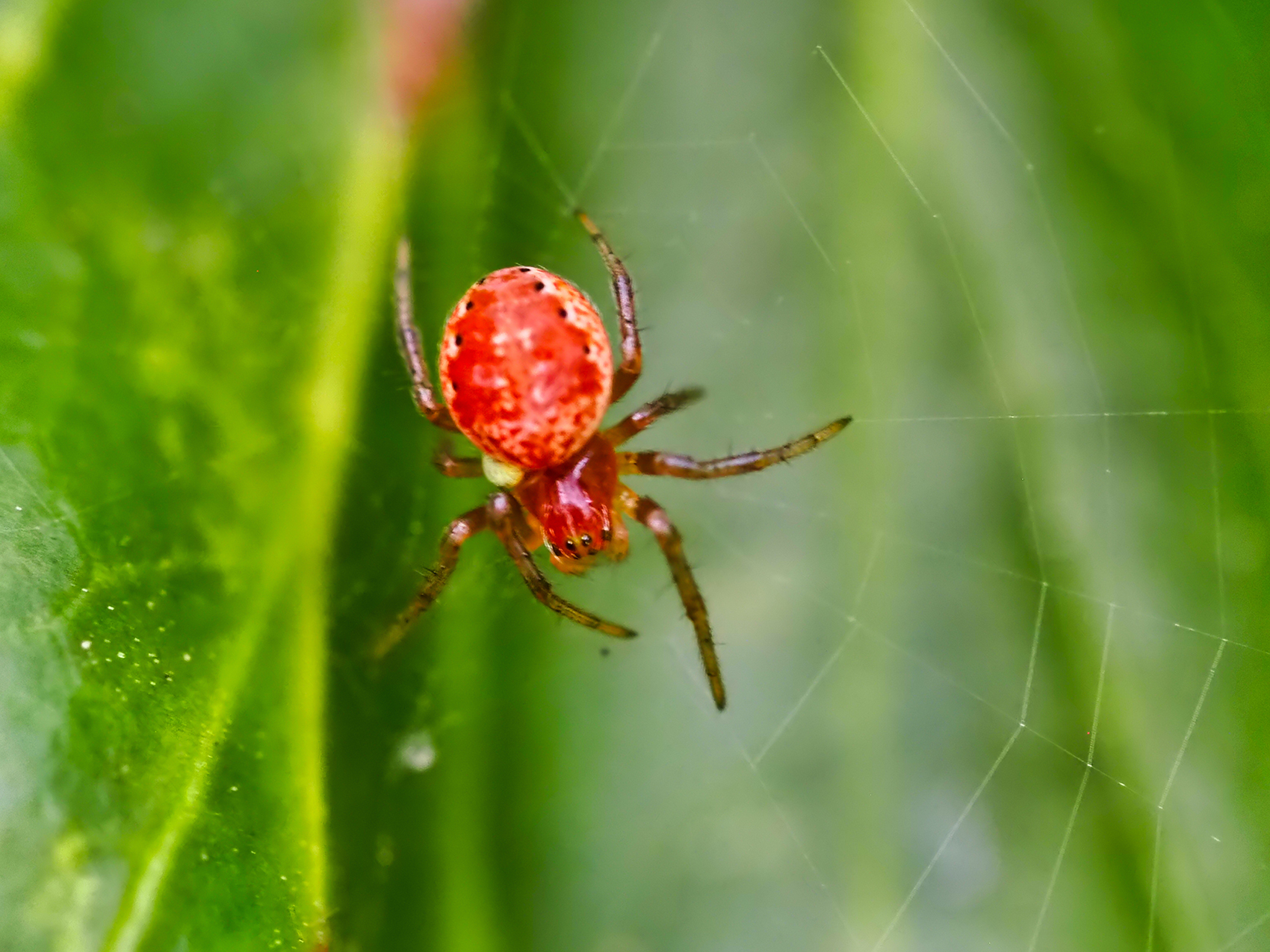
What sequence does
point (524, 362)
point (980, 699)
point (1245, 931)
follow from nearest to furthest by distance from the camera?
point (1245, 931) < point (980, 699) < point (524, 362)

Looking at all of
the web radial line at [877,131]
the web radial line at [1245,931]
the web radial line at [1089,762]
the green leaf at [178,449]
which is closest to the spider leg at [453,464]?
the green leaf at [178,449]

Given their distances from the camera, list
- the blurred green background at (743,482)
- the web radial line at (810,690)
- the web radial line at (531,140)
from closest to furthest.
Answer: the blurred green background at (743,482), the web radial line at (810,690), the web radial line at (531,140)

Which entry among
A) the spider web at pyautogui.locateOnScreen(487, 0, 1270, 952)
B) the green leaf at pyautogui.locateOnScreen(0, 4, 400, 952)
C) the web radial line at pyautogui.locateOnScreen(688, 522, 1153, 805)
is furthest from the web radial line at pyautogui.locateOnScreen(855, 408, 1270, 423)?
the green leaf at pyautogui.locateOnScreen(0, 4, 400, 952)

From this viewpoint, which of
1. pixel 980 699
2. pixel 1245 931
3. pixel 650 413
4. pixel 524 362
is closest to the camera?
pixel 1245 931

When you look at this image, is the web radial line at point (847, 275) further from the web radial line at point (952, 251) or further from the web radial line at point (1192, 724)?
the web radial line at point (1192, 724)

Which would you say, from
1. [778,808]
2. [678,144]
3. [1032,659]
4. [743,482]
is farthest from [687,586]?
[678,144]

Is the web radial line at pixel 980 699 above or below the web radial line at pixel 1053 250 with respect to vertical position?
below

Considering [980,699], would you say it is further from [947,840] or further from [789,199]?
[789,199]
